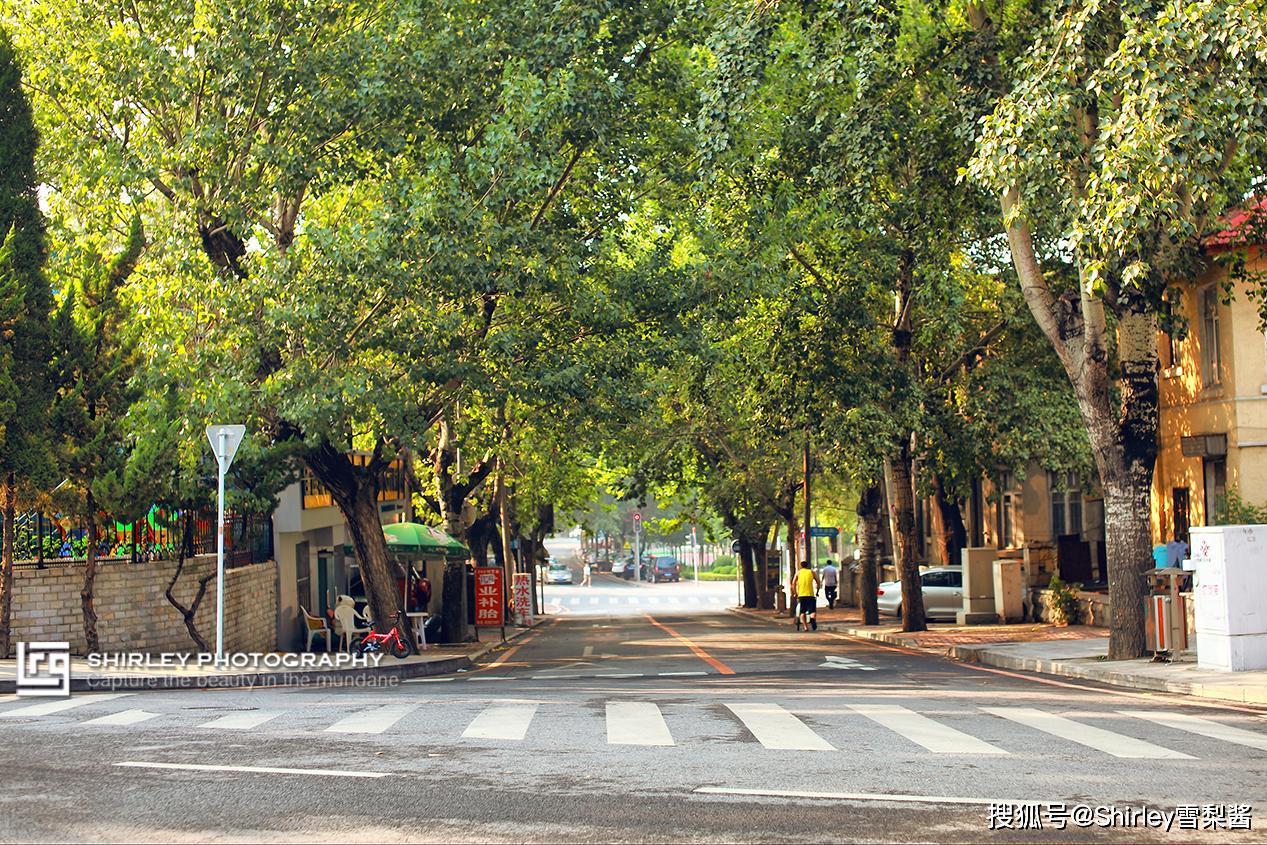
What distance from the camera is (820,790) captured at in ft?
27.7

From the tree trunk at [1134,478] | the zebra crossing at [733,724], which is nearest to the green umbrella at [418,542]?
the tree trunk at [1134,478]

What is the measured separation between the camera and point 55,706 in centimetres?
1396

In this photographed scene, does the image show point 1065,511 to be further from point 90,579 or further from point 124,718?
point 124,718

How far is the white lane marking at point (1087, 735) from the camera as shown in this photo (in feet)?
32.8

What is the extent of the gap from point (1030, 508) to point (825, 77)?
102ft

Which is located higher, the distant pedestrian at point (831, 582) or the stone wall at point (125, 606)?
the stone wall at point (125, 606)

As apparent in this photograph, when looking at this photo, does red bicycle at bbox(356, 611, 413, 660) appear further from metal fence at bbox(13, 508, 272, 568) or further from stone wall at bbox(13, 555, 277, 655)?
metal fence at bbox(13, 508, 272, 568)

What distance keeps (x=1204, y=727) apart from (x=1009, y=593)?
22.4 metres

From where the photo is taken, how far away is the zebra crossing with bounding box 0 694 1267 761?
10.6 m

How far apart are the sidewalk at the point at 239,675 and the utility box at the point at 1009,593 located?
1555 centimetres

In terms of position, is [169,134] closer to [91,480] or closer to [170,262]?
[170,262]

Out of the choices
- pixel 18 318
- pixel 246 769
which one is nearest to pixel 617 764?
pixel 246 769

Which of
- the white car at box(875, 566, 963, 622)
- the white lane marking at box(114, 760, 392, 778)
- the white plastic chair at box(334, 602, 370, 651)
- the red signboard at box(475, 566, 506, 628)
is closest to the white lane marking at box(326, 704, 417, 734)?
the white lane marking at box(114, 760, 392, 778)

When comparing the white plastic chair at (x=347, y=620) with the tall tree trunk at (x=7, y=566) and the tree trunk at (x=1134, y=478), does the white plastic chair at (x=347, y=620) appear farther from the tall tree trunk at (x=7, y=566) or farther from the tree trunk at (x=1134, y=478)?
the tree trunk at (x=1134, y=478)
